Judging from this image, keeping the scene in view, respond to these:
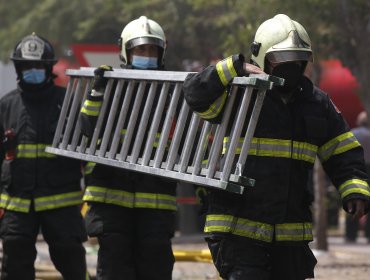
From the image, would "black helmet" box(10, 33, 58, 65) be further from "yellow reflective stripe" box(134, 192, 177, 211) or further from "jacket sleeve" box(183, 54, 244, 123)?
"jacket sleeve" box(183, 54, 244, 123)

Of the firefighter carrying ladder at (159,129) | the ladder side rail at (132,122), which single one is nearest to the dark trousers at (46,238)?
the firefighter carrying ladder at (159,129)

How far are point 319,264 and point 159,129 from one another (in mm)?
6373

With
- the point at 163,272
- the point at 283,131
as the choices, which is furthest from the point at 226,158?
the point at 163,272

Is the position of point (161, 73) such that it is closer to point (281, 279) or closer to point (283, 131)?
point (283, 131)

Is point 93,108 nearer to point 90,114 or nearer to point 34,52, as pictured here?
point 90,114

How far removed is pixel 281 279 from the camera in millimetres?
6156

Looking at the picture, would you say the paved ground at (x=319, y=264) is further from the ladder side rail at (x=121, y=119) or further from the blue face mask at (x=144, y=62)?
the ladder side rail at (x=121, y=119)

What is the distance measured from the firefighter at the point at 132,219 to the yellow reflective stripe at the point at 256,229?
1.47 meters

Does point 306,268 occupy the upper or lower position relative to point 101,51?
lower

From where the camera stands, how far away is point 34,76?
839 centimetres

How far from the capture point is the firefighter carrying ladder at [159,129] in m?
5.89

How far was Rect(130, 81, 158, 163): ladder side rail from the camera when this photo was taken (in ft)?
22.7

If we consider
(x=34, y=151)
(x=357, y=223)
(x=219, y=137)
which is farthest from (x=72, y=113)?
(x=357, y=223)

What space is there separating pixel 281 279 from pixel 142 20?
2400 mm
